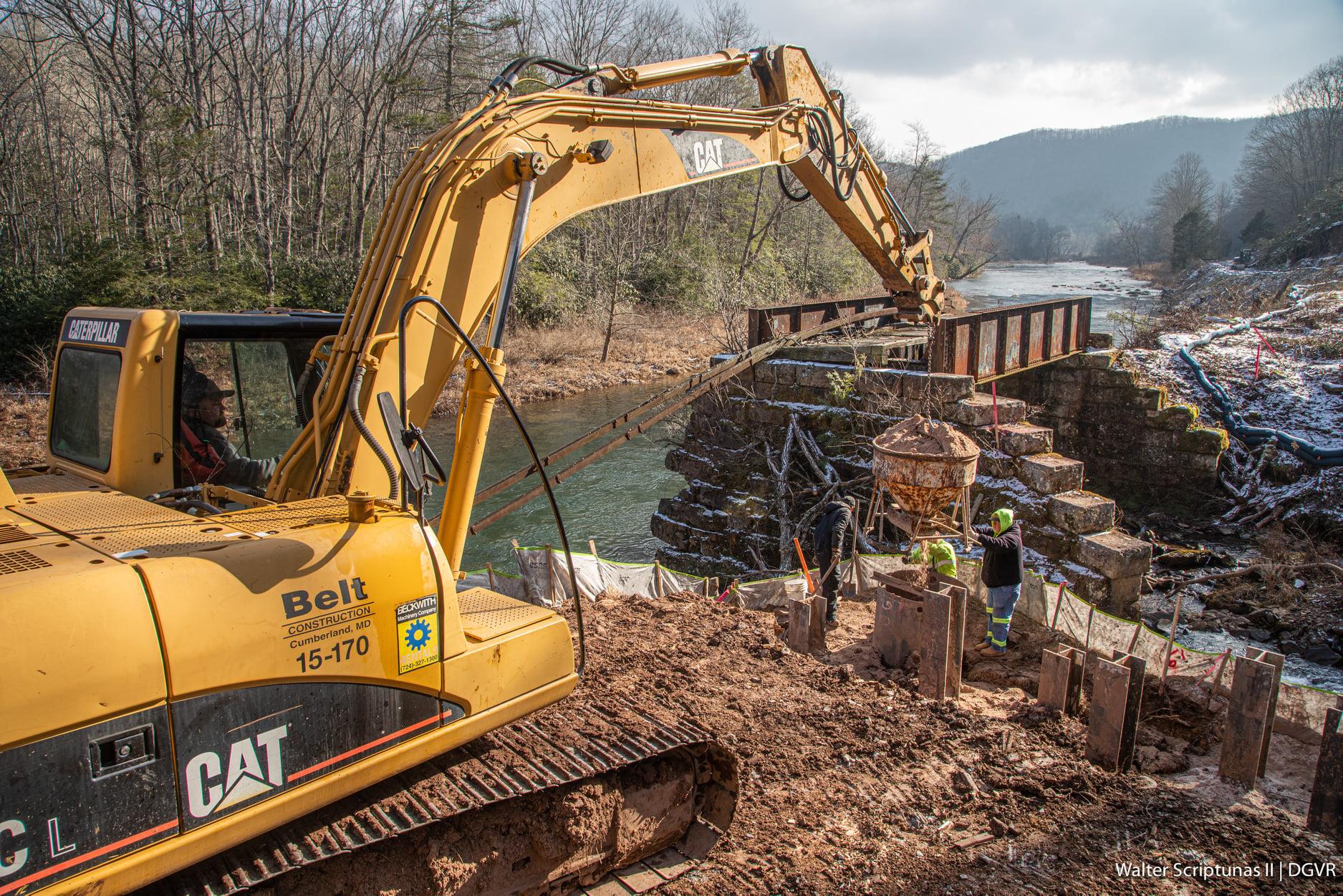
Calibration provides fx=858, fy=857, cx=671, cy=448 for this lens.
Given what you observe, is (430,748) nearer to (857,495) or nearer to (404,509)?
(404,509)

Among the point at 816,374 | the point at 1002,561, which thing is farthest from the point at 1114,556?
the point at 816,374

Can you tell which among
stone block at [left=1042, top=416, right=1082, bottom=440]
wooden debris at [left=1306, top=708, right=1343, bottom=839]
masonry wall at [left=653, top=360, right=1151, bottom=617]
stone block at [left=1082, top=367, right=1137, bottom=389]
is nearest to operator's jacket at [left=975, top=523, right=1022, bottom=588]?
masonry wall at [left=653, top=360, right=1151, bottom=617]

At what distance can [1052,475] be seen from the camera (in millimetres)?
9727

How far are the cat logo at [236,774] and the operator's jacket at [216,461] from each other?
5.83 ft

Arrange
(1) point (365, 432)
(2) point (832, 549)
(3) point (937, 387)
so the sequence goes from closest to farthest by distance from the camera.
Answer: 1. (1) point (365, 432)
2. (2) point (832, 549)
3. (3) point (937, 387)

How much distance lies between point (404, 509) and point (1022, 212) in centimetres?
18994

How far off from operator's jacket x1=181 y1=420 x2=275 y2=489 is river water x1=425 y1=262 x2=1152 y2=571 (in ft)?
12.6

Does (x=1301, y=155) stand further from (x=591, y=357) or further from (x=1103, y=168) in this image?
(x=1103, y=168)

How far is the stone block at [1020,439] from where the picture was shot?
10.2 m

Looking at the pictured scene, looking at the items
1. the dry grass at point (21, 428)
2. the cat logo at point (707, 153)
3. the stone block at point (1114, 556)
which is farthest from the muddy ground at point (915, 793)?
the dry grass at point (21, 428)

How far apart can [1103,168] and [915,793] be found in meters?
211

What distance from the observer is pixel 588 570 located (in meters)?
8.23

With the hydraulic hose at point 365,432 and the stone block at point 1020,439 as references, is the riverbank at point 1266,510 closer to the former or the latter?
the stone block at point 1020,439

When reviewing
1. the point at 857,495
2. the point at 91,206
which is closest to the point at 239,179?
the point at 91,206
